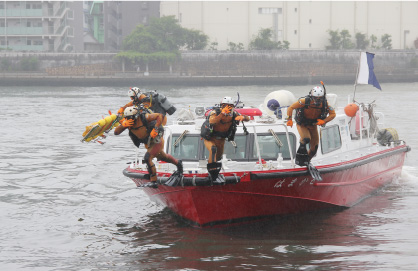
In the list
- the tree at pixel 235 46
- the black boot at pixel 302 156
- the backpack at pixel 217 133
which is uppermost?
the tree at pixel 235 46

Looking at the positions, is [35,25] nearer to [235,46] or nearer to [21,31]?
[21,31]

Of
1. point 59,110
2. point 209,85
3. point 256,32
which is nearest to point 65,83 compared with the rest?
point 209,85

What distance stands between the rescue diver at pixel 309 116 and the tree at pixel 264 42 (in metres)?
80.7

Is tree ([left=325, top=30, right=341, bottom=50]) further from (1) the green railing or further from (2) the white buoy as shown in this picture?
(2) the white buoy

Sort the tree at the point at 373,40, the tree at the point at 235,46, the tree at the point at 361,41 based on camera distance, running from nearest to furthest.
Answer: the tree at the point at 235,46, the tree at the point at 373,40, the tree at the point at 361,41

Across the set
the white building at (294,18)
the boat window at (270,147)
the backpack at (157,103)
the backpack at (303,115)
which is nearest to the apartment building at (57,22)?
the white building at (294,18)

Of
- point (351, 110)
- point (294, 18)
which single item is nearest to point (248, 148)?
point (351, 110)

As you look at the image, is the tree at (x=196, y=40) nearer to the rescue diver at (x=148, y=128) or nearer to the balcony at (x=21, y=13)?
the balcony at (x=21, y=13)

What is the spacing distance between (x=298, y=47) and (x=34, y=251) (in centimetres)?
8830

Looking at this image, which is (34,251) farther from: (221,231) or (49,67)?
(49,67)

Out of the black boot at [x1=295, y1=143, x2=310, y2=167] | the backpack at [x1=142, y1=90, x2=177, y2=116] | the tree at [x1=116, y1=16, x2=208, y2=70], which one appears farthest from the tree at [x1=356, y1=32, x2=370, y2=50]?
the backpack at [x1=142, y1=90, x2=177, y2=116]

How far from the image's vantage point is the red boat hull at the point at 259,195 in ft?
48.5

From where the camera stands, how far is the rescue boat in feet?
48.6

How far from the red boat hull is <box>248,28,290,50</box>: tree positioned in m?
79.3
